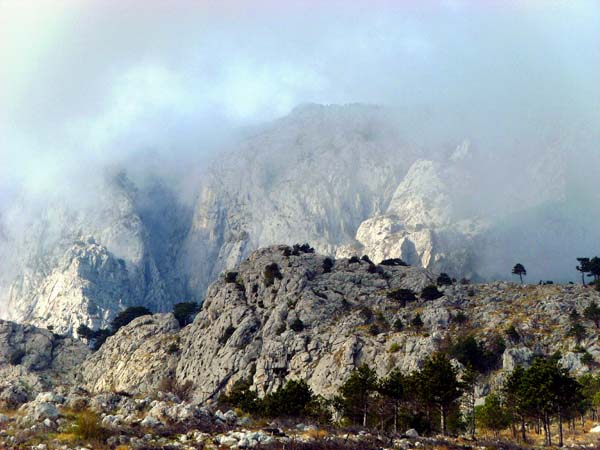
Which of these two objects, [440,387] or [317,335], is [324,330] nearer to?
[317,335]

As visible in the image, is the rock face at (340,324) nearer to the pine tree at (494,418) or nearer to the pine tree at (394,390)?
the pine tree at (494,418)

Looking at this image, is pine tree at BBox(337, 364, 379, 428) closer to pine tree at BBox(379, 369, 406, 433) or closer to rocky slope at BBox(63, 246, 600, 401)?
pine tree at BBox(379, 369, 406, 433)

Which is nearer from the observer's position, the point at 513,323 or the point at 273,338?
the point at 513,323

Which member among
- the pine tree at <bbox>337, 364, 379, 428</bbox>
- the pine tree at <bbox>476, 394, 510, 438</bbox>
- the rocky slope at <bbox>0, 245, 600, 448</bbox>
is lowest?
the pine tree at <bbox>476, 394, 510, 438</bbox>

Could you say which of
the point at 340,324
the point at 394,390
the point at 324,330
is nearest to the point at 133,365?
the point at 324,330

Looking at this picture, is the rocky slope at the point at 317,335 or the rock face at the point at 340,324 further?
the rock face at the point at 340,324

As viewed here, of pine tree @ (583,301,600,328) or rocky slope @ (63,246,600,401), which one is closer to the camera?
pine tree @ (583,301,600,328)

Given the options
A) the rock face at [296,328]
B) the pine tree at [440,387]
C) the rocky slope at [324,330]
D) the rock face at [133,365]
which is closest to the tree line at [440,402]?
the pine tree at [440,387]

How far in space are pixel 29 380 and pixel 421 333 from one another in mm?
113333

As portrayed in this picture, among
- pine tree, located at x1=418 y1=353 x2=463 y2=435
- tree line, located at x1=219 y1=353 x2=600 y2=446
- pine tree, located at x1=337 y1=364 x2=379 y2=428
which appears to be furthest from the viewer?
pine tree, located at x1=337 y1=364 x2=379 y2=428

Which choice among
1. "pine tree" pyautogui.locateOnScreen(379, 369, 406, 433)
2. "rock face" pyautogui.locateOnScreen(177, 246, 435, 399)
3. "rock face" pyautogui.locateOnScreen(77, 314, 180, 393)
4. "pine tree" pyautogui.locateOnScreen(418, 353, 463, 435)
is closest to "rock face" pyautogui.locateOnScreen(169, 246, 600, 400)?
"rock face" pyautogui.locateOnScreen(177, 246, 435, 399)

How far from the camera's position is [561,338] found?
139500mm

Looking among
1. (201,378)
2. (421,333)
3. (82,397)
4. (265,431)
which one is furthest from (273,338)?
(265,431)

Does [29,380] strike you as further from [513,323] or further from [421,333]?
[513,323]
